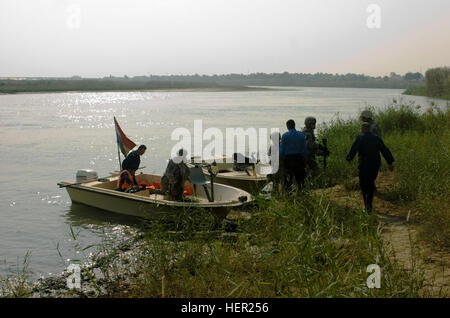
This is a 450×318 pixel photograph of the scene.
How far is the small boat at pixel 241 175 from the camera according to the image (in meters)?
12.4

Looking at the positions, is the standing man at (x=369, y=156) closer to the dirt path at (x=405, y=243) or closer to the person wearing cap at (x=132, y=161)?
the dirt path at (x=405, y=243)

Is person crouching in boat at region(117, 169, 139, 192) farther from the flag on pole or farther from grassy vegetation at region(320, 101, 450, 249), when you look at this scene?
grassy vegetation at region(320, 101, 450, 249)

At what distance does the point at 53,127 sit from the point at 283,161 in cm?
3286

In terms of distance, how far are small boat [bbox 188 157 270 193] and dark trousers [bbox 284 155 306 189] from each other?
227cm

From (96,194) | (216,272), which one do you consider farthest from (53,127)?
(216,272)

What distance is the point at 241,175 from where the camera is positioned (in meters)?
13.1

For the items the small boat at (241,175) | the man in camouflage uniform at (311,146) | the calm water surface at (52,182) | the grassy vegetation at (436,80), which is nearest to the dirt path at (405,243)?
the man in camouflage uniform at (311,146)

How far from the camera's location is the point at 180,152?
31.5ft

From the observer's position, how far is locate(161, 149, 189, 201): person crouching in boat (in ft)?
32.5

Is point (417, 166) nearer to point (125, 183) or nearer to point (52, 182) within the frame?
point (125, 183)

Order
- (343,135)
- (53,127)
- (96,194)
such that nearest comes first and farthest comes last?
(96,194) → (343,135) → (53,127)

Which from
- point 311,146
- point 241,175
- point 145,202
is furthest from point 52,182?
point 311,146

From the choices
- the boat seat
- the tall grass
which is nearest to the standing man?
the tall grass
